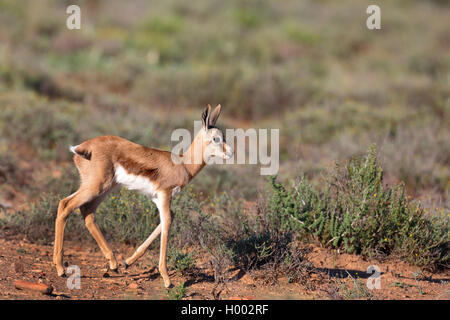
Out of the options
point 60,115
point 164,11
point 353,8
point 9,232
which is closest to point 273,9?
point 353,8

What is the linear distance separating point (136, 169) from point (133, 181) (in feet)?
0.43

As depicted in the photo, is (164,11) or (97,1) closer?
(164,11)

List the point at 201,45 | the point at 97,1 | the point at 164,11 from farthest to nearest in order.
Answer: the point at 97,1 < the point at 164,11 < the point at 201,45

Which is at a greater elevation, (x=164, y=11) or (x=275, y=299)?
(x=164, y=11)

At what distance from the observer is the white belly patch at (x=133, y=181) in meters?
5.68

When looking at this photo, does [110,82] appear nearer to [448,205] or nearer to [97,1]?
[448,205]

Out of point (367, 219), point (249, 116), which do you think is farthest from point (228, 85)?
point (367, 219)

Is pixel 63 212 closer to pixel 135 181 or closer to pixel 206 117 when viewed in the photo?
pixel 135 181

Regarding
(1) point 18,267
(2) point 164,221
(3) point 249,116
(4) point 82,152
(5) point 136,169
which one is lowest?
(1) point 18,267

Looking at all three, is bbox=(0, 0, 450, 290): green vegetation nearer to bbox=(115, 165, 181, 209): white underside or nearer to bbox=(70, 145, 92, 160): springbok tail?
bbox=(115, 165, 181, 209): white underside

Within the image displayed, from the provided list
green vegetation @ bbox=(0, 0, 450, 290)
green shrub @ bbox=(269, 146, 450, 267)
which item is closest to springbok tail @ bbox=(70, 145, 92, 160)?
green vegetation @ bbox=(0, 0, 450, 290)

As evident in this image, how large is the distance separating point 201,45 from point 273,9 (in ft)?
38.6

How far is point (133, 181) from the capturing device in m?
5.70

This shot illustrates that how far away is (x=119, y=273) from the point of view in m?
6.21
